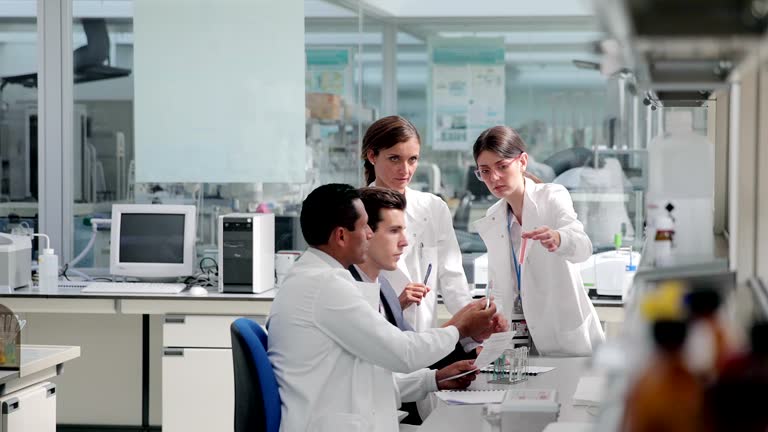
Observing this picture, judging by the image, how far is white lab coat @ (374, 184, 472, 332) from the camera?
336cm

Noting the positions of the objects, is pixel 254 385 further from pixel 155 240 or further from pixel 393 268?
pixel 155 240

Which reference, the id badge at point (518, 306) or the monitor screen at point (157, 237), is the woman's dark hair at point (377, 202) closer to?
the id badge at point (518, 306)

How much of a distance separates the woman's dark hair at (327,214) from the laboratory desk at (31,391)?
1131 millimetres

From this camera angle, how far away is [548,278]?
10.5 feet

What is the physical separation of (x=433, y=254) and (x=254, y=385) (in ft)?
3.90

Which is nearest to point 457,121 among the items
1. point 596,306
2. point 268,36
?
point 268,36

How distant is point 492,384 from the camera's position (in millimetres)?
2760

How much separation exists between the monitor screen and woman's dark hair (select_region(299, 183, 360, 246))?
2404mm

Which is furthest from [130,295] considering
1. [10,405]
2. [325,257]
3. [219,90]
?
[325,257]

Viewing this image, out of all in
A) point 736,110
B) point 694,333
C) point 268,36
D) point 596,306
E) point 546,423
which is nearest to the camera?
point 694,333

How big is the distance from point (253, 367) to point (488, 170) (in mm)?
1198

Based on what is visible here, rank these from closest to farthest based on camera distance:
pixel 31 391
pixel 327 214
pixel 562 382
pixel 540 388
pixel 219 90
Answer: pixel 327 214 < pixel 540 388 < pixel 562 382 < pixel 31 391 < pixel 219 90

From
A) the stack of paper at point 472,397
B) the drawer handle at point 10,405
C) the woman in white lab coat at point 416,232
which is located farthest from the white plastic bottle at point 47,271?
the stack of paper at point 472,397

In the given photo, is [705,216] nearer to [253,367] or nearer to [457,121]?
[253,367]
